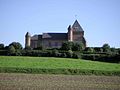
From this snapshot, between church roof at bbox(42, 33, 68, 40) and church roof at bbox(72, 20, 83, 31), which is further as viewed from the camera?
church roof at bbox(42, 33, 68, 40)

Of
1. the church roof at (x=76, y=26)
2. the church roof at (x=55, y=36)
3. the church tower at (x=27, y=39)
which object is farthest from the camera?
the church roof at (x=55, y=36)

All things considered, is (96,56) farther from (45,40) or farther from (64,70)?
A: (45,40)

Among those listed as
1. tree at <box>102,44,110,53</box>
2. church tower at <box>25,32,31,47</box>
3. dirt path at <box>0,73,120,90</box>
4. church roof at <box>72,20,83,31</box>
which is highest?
church roof at <box>72,20,83,31</box>

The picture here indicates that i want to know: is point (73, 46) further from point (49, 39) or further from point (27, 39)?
point (27, 39)

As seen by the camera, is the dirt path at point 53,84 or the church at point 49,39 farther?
the church at point 49,39

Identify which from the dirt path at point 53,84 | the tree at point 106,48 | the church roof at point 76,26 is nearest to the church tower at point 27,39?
the church roof at point 76,26

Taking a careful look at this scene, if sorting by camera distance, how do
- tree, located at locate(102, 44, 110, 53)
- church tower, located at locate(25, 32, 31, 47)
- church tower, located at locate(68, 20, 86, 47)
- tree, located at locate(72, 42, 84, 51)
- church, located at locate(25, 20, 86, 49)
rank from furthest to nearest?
church, located at locate(25, 20, 86, 49) → church tower, located at locate(25, 32, 31, 47) → church tower, located at locate(68, 20, 86, 47) → tree, located at locate(102, 44, 110, 53) → tree, located at locate(72, 42, 84, 51)

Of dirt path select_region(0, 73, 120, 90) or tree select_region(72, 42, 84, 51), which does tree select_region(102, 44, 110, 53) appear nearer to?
tree select_region(72, 42, 84, 51)

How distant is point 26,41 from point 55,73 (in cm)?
7598

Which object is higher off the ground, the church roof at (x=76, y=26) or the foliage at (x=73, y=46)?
the church roof at (x=76, y=26)

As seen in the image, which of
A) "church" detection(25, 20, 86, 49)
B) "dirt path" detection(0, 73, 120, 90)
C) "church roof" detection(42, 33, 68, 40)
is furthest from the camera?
"church roof" detection(42, 33, 68, 40)

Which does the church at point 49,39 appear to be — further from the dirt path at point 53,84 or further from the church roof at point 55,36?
the dirt path at point 53,84

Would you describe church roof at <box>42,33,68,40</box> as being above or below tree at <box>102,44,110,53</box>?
above

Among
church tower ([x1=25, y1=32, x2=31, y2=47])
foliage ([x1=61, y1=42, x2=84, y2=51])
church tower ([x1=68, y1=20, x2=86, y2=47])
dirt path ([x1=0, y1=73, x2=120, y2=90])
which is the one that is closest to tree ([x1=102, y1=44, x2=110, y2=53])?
foliage ([x1=61, y1=42, x2=84, y2=51])
